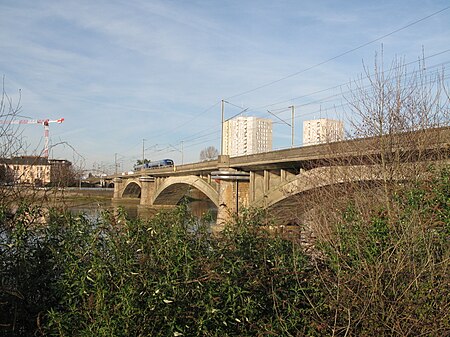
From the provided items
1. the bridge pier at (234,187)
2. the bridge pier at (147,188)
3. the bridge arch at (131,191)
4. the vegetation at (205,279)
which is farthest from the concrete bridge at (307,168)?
the bridge arch at (131,191)

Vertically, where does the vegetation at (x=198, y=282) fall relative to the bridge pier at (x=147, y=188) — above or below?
below

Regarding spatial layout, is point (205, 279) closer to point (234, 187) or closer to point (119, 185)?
point (234, 187)

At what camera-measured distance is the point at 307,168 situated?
1900 centimetres

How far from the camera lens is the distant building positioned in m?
5.31

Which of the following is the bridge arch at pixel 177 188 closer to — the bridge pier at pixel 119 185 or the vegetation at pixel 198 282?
the bridge pier at pixel 119 185

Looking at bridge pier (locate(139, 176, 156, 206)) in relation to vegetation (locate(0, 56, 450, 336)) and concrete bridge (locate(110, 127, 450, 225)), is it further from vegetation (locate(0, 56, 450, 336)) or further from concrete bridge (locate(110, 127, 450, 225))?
vegetation (locate(0, 56, 450, 336))

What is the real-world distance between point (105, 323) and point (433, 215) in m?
4.01

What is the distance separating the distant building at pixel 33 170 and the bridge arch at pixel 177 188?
22722 mm

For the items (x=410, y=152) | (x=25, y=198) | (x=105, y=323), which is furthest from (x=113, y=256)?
(x=410, y=152)

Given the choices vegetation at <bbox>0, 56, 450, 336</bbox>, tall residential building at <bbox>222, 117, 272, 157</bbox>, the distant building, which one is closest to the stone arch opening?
tall residential building at <bbox>222, 117, 272, 157</bbox>

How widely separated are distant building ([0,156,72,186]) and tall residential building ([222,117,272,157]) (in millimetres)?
35313

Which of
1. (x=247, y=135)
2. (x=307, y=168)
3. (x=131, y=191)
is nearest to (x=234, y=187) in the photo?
(x=307, y=168)

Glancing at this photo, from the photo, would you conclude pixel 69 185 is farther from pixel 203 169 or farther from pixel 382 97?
pixel 203 169

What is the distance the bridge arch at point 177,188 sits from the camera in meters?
31.3
